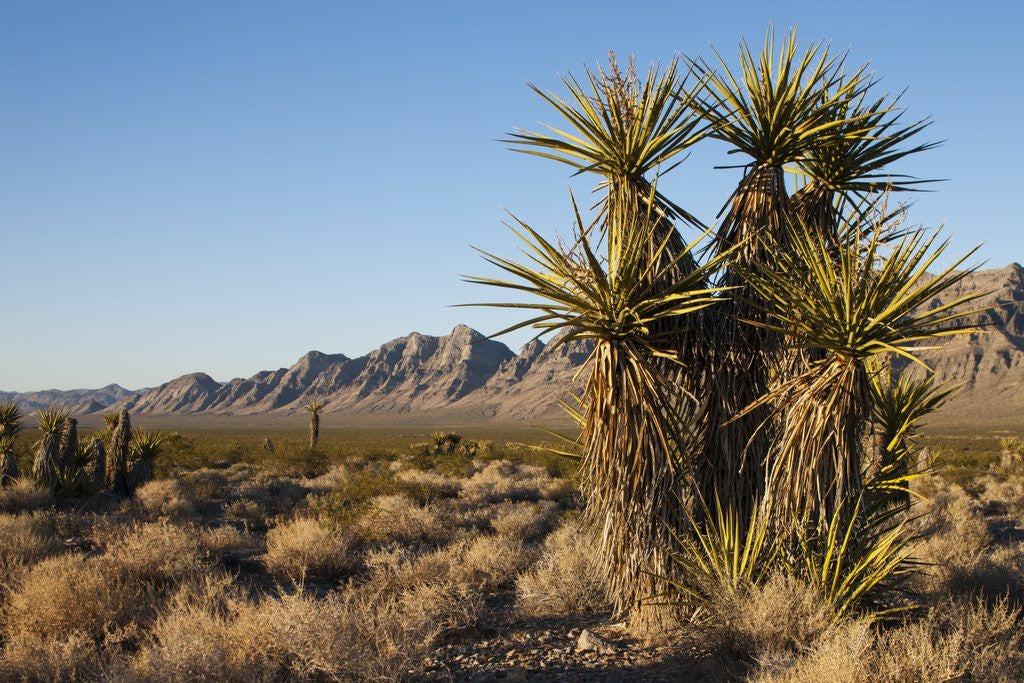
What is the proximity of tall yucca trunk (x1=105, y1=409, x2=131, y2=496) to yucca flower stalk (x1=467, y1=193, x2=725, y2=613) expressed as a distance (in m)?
14.7

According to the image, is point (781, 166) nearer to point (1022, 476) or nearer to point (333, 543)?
point (333, 543)

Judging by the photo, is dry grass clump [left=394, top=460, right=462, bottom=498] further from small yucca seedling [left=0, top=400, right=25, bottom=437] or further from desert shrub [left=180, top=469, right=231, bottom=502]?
small yucca seedling [left=0, top=400, right=25, bottom=437]

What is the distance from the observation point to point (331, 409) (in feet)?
639

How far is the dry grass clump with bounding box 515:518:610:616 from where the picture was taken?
7.36 metres

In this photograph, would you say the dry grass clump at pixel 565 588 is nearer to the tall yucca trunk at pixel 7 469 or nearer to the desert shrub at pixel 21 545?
the desert shrub at pixel 21 545

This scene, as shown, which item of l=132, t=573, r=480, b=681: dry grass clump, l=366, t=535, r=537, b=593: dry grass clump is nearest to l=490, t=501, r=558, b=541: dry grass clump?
l=366, t=535, r=537, b=593: dry grass clump

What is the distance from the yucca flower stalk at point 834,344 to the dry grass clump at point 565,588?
2.20 m

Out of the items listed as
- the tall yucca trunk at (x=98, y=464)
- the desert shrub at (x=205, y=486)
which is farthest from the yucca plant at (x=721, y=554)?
the tall yucca trunk at (x=98, y=464)

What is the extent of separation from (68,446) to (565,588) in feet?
47.8

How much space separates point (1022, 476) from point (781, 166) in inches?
776

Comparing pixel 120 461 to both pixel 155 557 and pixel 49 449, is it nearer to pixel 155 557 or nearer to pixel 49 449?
pixel 49 449

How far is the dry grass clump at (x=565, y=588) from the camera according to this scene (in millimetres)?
7363

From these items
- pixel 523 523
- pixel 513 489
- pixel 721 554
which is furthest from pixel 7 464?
pixel 721 554

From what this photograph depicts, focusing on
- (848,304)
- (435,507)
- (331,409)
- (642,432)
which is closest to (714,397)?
(642,432)
